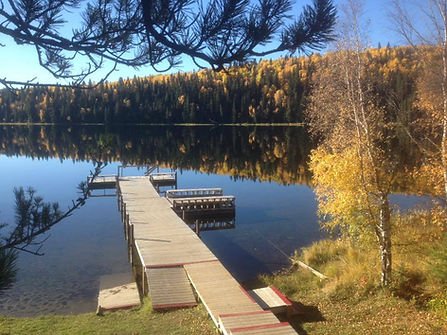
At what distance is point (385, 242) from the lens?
12.0 m

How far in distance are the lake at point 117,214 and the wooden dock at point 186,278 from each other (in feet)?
5.84

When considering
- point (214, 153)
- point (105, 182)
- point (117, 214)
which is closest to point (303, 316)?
point (117, 214)

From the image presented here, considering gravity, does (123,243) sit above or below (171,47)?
below

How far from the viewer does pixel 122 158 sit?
48531mm

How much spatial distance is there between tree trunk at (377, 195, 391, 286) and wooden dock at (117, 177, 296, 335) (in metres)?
3.53

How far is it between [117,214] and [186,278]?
1537 centimetres

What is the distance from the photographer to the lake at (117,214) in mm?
14953

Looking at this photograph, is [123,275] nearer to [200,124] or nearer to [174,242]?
[174,242]

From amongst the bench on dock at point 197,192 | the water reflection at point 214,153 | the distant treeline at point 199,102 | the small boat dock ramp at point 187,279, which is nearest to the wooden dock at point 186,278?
the small boat dock ramp at point 187,279

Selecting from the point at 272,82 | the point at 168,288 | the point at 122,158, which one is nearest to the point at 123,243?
the point at 168,288

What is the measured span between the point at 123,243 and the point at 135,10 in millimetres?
19069

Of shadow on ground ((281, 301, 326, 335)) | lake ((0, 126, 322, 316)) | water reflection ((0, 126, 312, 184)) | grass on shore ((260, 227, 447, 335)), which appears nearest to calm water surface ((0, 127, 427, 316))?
lake ((0, 126, 322, 316))

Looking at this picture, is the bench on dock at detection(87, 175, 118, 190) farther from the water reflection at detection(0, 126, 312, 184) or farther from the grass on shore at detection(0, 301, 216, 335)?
the grass on shore at detection(0, 301, 216, 335)

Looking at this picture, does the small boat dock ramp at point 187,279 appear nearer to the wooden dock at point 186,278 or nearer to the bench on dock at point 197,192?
the wooden dock at point 186,278
